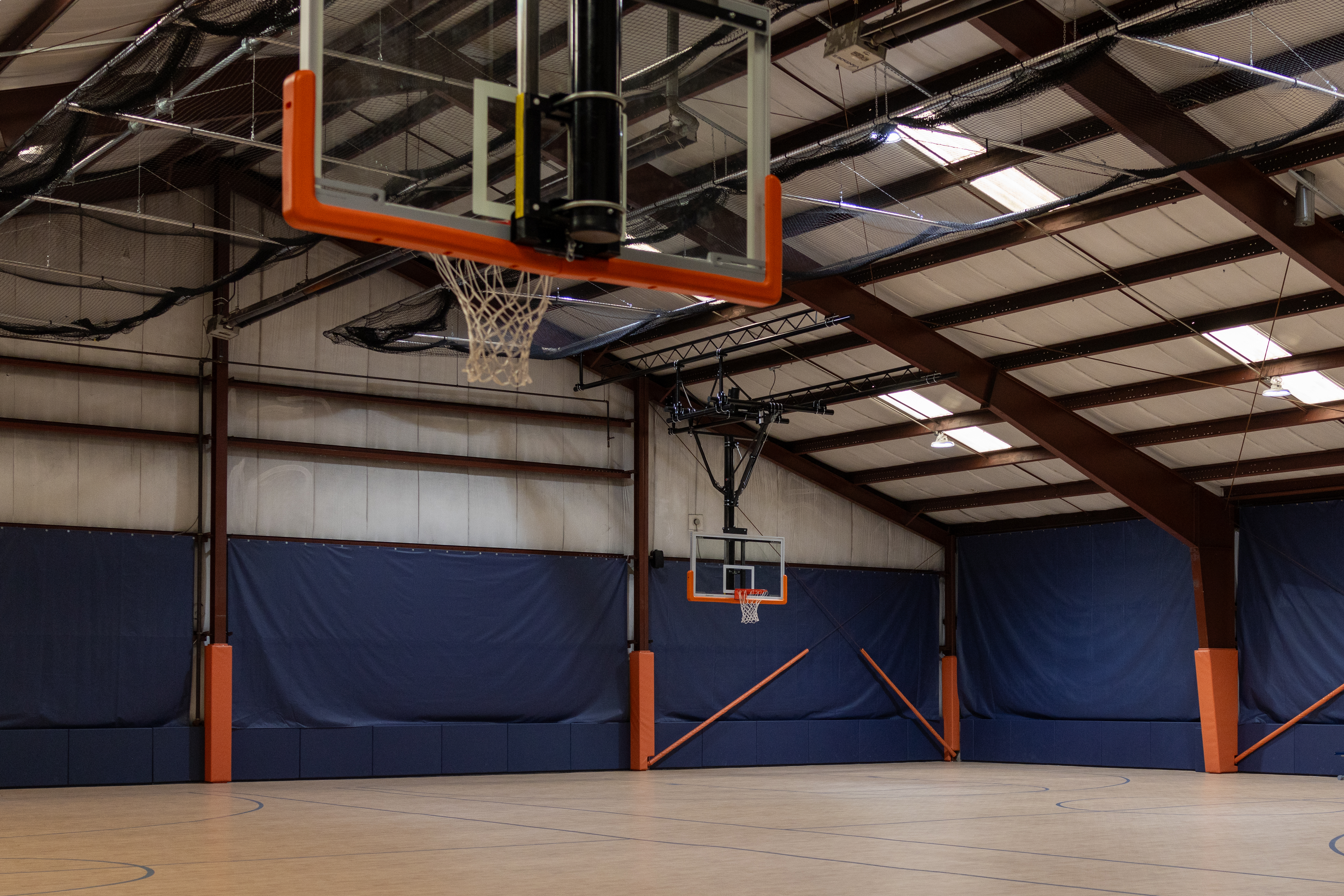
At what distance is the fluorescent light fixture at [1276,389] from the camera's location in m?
18.3

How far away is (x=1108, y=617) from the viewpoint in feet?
85.0

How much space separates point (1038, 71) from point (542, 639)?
48.3ft

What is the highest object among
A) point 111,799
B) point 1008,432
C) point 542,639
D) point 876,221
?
point 876,221

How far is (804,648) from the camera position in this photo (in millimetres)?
26766

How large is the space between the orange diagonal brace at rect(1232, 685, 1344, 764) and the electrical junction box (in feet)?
52.1

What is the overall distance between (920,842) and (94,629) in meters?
13.6

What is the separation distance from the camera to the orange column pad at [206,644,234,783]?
20.2 metres

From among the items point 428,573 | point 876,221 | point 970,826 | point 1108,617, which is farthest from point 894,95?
point 1108,617

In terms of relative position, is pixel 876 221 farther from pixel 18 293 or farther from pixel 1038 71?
pixel 18 293

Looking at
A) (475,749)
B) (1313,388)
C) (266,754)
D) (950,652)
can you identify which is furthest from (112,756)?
(1313,388)

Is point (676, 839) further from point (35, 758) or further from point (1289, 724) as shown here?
point (1289, 724)

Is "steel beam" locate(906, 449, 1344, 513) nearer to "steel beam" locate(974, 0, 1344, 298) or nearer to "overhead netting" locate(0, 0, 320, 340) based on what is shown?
"steel beam" locate(974, 0, 1344, 298)

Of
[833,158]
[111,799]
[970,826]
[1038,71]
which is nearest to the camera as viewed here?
[1038,71]

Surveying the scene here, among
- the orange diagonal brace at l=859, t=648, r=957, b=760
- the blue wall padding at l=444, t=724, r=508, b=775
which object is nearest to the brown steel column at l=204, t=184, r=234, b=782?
the blue wall padding at l=444, t=724, r=508, b=775
